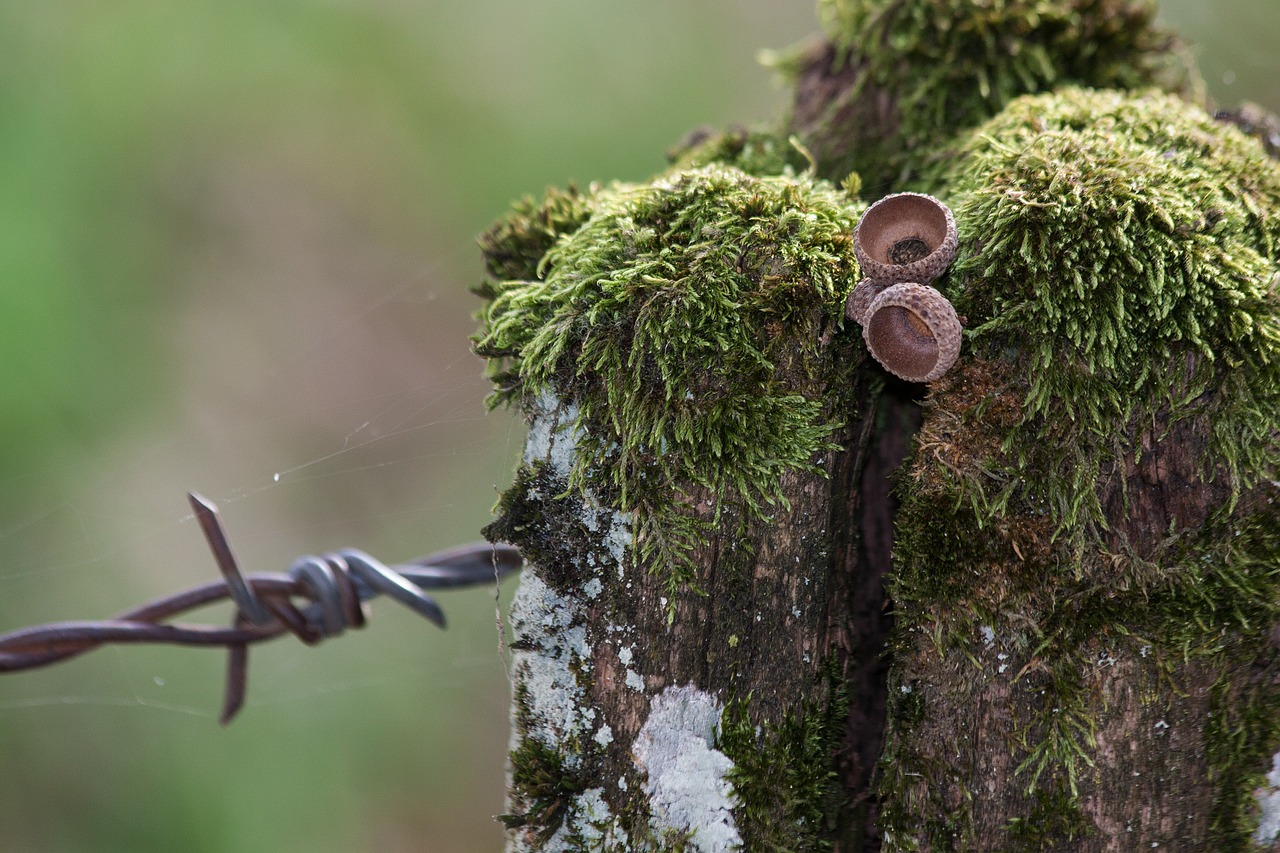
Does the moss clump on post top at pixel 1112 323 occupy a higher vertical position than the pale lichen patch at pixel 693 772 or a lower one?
higher

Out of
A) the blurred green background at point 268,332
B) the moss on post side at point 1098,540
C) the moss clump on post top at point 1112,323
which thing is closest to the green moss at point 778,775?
the moss on post side at point 1098,540

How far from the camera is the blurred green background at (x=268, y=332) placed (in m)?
3.66

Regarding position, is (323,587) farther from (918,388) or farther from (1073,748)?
(1073,748)

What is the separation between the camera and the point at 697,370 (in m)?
1.17

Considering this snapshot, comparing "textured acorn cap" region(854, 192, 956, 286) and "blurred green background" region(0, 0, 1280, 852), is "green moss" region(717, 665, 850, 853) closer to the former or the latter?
"textured acorn cap" region(854, 192, 956, 286)

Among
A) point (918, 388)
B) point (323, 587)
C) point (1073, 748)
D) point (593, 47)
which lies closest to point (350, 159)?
point (593, 47)

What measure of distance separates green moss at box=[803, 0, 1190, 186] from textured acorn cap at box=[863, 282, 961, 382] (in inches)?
29.9

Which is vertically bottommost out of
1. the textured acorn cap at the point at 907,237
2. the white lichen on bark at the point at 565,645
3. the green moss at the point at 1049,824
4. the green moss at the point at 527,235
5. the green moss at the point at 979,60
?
the green moss at the point at 1049,824

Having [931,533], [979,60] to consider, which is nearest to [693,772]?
[931,533]

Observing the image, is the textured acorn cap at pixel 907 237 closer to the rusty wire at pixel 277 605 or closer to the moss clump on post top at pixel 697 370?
the moss clump on post top at pixel 697 370

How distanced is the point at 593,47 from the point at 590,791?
5.00m

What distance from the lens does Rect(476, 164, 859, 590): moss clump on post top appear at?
45.4 inches

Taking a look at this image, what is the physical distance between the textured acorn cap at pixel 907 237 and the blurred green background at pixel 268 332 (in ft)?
7.37

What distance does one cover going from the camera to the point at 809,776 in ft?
3.93
